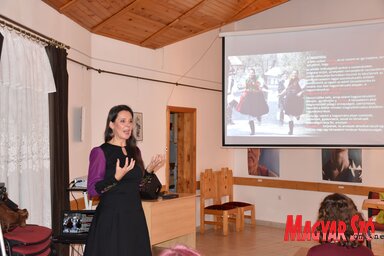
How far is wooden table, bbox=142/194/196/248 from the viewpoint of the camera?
5.84 meters

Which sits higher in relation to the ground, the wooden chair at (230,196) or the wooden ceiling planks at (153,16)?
the wooden ceiling planks at (153,16)

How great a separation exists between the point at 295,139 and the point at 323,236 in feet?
16.1

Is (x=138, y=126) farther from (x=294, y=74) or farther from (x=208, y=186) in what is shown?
(x=294, y=74)

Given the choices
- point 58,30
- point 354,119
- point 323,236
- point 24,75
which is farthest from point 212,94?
point 323,236

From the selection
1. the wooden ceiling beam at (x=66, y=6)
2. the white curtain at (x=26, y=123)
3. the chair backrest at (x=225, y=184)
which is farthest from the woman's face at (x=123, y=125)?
the chair backrest at (x=225, y=184)

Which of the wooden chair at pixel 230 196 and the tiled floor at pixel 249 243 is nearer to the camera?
the tiled floor at pixel 249 243

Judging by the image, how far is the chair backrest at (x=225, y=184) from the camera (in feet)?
30.2

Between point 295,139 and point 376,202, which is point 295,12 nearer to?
point 295,139

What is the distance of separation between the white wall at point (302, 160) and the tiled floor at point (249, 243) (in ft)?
1.65

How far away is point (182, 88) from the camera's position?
8.54 m

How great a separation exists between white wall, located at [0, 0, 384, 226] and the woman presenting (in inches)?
69.9

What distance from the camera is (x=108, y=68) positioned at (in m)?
6.91

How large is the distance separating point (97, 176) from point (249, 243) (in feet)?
16.3

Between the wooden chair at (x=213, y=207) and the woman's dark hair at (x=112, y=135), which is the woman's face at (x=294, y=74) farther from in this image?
the woman's dark hair at (x=112, y=135)
